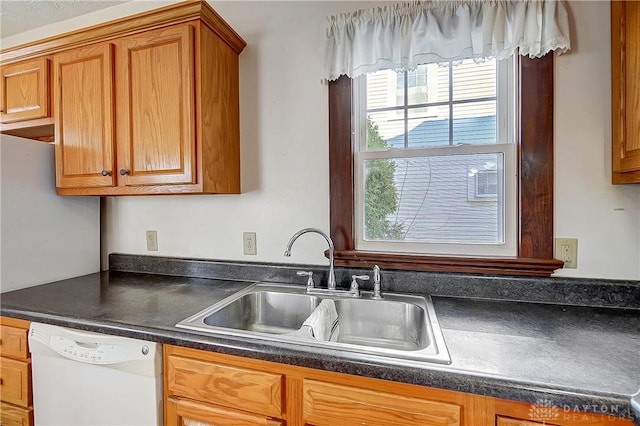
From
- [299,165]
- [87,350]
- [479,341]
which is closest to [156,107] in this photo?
[299,165]

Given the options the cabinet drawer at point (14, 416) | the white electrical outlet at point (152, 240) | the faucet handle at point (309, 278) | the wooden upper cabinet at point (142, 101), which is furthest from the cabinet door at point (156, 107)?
the cabinet drawer at point (14, 416)

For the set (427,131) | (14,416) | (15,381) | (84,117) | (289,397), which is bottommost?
(14,416)

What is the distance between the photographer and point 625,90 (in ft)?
3.52

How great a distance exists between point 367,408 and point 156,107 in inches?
57.7

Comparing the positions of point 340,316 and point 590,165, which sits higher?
point 590,165

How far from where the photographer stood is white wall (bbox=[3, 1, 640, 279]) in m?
1.20

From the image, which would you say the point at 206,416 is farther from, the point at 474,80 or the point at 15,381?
the point at 474,80

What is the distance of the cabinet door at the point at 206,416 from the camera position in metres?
0.91

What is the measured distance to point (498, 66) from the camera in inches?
52.7

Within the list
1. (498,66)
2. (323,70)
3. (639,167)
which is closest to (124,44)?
(323,70)

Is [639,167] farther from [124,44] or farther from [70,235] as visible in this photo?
[70,235]

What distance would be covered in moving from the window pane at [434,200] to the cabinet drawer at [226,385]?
2.70 ft

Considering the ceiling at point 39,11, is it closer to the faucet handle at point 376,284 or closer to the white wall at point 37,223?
the white wall at point 37,223

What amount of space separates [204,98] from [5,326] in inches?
49.4
